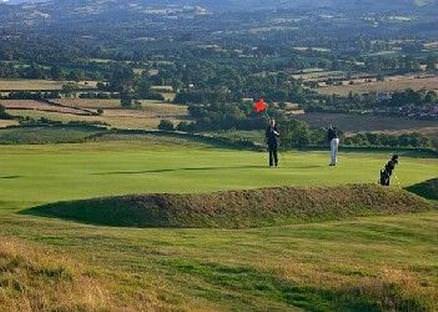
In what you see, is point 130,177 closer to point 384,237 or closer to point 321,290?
point 384,237

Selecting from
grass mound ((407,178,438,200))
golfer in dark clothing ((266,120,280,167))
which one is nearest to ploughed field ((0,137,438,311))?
grass mound ((407,178,438,200))

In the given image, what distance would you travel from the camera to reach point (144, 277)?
15.4 metres

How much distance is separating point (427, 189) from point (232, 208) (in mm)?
7278

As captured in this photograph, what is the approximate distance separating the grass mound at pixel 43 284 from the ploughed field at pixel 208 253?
20 mm

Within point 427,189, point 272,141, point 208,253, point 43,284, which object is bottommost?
point 427,189

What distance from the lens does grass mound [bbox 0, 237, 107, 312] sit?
13359 millimetres

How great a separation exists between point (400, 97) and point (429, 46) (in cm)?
9886

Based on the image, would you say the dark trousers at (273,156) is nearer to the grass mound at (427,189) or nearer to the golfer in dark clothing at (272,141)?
the golfer in dark clothing at (272,141)

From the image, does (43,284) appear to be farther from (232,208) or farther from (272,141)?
(272,141)

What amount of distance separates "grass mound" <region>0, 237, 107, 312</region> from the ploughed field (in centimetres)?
2

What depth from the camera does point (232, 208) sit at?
2283 centimetres

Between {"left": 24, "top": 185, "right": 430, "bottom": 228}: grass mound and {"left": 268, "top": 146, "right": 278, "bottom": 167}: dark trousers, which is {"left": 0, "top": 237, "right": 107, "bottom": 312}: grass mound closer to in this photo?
{"left": 24, "top": 185, "right": 430, "bottom": 228}: grass mound

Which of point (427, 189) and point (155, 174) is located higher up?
point (155, 174)

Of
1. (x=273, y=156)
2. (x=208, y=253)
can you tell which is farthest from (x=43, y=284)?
(x=273, y=156)
